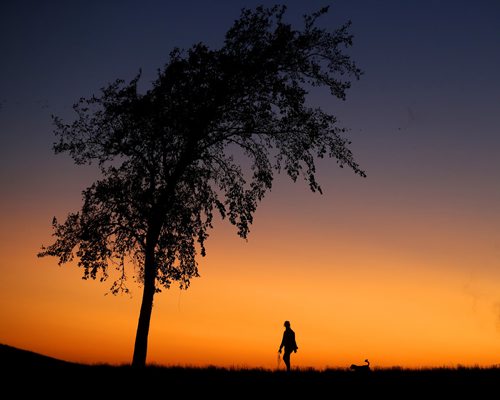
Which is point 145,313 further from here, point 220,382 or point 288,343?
point 220,382

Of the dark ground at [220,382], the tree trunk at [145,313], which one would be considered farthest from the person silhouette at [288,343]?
the tree trunk at [145,313]

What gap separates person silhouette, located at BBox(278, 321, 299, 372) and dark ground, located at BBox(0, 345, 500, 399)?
83.9 inches

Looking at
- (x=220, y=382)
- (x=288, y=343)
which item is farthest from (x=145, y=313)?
(x=220, y=382)

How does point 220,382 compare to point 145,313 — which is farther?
point 145,313

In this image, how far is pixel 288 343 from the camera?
2720 centimetres

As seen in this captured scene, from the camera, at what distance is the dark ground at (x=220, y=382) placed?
18.4 metres

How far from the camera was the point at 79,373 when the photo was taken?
21.1 metres

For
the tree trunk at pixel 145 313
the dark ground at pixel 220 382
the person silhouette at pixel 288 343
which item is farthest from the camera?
the person silhouette at pixel 288 343

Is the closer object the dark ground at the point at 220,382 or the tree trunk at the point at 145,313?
the dark ground at the point at 220,382

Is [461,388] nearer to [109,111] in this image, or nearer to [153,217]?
[153,217]

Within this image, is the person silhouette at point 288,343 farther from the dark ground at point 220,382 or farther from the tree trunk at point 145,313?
the tree trunk at point 145,313

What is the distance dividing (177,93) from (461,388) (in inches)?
691

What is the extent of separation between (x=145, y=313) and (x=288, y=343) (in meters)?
6.67

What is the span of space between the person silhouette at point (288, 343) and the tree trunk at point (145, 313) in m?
6.10
